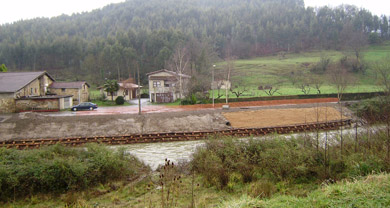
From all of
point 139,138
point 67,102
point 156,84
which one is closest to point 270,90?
point 156,84

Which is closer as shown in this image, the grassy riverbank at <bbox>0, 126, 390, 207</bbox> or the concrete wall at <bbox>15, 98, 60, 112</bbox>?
the grassy riverbank at <bbox>0, 126, 390, 207</bbox>

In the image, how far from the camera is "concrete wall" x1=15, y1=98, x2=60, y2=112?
130 feet

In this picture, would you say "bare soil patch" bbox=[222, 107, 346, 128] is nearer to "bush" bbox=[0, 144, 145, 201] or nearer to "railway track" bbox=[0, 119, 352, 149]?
"railway track" bbox=[0, 119, 352, 149]

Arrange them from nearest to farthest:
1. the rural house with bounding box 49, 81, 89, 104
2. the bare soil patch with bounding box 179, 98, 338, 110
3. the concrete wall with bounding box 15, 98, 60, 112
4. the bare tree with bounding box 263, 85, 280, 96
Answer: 1. the concrete wall with bounding box 15, 98, 60, 112
2. the bare soil patch with bounding box 179, 98, 338, 110
3. the rural house with bounding box 49, 81, 89, 104
4. the bare tree with bounding box 263, 85, 280, 96

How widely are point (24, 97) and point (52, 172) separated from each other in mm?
33789

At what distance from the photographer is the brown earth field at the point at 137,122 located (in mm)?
28402

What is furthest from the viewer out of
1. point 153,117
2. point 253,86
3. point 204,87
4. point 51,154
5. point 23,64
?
point 23,64

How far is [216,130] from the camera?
29719mm

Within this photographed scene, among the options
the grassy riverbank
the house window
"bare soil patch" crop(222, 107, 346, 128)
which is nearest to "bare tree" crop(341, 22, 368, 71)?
"bare soil patch" crop(222, 107, 346, 128)

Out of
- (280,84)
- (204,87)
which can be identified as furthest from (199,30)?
(204,87)

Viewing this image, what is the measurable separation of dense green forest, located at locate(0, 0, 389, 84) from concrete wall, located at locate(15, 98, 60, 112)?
33.2 m

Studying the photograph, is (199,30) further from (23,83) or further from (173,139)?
(173,139)

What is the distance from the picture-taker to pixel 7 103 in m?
39.1

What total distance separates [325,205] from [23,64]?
11282 centimetres
